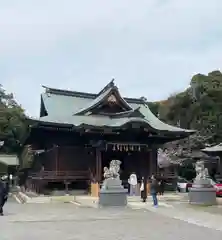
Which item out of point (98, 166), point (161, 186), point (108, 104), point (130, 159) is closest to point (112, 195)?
point (161, 186)

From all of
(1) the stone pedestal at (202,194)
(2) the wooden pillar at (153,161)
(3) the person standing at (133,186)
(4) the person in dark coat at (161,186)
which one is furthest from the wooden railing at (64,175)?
(1) the stone pedestal at (202,194)

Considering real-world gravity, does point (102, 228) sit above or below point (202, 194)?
below

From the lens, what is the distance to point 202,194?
70.7 feet

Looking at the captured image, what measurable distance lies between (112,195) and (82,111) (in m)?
13.8

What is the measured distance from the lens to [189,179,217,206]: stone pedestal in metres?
Result: 21.5

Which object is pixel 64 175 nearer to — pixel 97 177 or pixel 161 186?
pixel 97 177

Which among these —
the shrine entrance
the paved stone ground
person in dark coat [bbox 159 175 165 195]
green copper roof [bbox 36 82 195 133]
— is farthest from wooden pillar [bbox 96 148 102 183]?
the paved stone ground

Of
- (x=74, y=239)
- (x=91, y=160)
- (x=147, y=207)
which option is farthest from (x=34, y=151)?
(x=74, y=239)

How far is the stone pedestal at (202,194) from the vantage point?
70.5 feet

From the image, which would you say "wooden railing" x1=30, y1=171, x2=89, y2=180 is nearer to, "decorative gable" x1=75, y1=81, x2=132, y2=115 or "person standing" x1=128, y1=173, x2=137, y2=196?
"person standing" x1=128, y1=173, x2=137, y2=196

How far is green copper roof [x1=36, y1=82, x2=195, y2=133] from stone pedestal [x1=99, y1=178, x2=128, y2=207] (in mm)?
8707

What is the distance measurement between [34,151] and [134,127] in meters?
A: 11.9

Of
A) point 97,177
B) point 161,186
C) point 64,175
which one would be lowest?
point 161,186

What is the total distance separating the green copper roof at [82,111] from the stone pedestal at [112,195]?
28.6 ft
